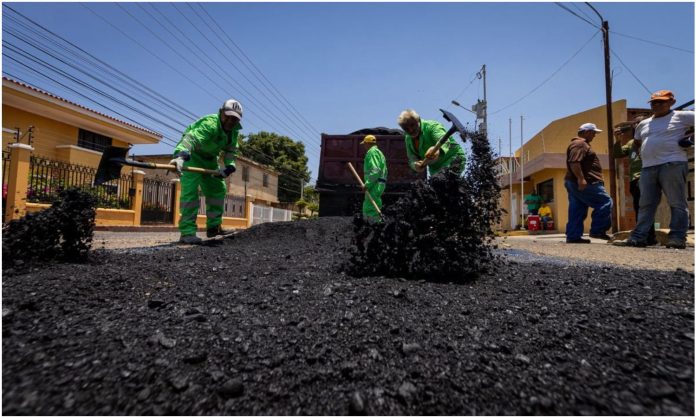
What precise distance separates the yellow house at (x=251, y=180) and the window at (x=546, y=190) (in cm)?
1579

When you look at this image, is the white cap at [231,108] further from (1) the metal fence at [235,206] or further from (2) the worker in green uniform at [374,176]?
(1) the metal fence at [235,206]

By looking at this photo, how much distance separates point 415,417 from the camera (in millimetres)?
867

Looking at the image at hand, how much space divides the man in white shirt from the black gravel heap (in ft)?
9.95

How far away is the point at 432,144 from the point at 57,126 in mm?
15379

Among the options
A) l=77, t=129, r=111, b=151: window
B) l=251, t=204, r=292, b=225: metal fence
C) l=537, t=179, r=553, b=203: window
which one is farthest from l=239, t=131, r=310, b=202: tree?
l=537, t=179, r=553, b=203: window

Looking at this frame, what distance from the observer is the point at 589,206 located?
5.30 meters

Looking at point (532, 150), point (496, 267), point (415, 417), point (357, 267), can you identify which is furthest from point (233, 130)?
point (532, 150)

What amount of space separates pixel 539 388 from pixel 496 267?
1488mm

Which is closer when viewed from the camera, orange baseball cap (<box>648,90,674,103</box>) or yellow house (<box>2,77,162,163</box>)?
orange baseball cap (<box>648,90,674,103</box>)

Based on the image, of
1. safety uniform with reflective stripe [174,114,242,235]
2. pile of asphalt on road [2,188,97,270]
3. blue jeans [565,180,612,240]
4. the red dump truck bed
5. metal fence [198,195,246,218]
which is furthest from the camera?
metal fence [198,195,246,218]

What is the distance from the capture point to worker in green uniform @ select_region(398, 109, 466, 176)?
371 centimetres

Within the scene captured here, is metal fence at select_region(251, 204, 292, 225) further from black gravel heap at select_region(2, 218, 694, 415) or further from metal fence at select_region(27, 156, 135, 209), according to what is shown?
black gravel heap at select_region(2, 218, 694, 415)

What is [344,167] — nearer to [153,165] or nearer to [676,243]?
[153,165]

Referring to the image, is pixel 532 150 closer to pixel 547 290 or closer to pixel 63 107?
pixel 547 290
